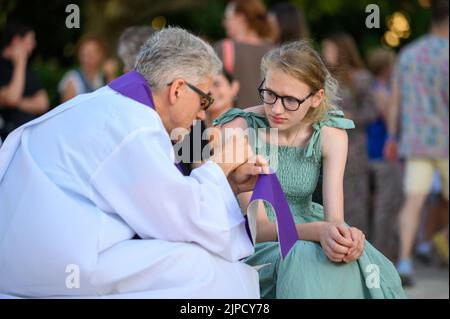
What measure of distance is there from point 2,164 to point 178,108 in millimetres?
698

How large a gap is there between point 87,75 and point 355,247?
507cm

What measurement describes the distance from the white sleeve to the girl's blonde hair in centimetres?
54

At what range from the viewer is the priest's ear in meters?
3.54

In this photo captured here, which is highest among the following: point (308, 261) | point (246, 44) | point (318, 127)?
point (246, 44)

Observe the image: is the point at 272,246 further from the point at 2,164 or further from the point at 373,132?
the point at 373,132

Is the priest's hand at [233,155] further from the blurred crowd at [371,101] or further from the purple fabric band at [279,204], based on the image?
the blurred crowd at [371,101]

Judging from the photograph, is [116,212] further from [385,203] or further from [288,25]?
[385,203]

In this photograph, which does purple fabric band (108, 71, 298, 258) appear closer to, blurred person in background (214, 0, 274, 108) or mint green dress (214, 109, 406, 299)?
mint green dress (214, 109, 406, 299)

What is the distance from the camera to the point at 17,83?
6.94 m

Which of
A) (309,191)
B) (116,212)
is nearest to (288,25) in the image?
(309,191)

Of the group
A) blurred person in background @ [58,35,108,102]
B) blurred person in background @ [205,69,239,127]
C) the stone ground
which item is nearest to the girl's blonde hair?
blurred person in background @ [205,69,239,127]

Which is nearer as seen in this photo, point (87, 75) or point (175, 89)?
point (175, 89)

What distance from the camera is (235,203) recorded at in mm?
3531
